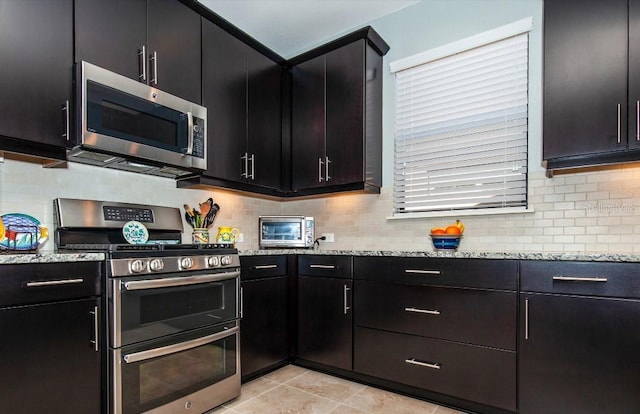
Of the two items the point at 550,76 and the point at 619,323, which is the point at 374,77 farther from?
the point at 619,323

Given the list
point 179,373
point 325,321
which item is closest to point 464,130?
point 325,321

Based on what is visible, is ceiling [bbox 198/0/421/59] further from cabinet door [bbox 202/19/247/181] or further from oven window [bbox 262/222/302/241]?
oven window [bbox 262/222/302/241]

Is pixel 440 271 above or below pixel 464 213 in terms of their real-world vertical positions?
below

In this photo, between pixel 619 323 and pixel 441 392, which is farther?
pixel 441 392

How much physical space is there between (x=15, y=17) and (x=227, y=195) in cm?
177

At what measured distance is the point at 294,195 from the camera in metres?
3.35

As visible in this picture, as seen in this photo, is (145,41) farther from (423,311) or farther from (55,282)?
(423,311)

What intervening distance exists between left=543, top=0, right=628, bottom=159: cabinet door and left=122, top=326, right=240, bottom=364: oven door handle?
7.14 ft

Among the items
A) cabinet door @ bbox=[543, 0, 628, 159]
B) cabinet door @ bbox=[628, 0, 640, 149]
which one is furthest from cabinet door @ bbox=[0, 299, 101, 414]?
cabinet door @ bbox=[628, 0, 640, 149]

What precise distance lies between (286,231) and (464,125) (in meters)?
1.65

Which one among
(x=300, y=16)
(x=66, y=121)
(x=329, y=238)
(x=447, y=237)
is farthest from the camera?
(x=329, y=238)

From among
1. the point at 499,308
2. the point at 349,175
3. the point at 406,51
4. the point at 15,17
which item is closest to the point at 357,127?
the point at 349,175

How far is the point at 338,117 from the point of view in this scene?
3.06 m

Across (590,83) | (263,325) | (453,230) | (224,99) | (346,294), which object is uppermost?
(224,99)
